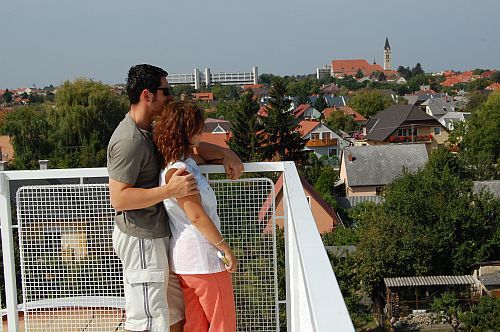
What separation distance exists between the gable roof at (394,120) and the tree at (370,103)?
17488 mm

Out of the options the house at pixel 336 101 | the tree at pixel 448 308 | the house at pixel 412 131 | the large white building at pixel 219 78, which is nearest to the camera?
the tree at pixel 448 308

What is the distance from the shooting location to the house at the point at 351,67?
147250 millimetres

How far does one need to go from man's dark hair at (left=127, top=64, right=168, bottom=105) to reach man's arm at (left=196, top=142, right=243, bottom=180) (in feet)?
1.51

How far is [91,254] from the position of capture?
8.91ft

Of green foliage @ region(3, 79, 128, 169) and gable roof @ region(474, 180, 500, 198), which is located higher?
green foliage @ region(3, 79, 128, 169)

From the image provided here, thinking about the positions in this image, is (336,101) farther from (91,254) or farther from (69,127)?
(91,254)

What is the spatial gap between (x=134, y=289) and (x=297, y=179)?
0.76 m

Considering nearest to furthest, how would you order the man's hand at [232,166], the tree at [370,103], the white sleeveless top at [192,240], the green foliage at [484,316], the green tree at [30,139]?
the white sleeveless top at [192,240] < the man's hand at [232,166] < the green foliage at [484,316] < the green tree at [30,139] < the tree at [370,103]

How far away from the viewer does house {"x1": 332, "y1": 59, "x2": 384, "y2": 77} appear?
483 ft

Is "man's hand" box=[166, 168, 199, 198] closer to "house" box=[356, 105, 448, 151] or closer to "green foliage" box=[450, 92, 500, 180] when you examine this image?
"green foliage" box=[450, 92, 500, 180]

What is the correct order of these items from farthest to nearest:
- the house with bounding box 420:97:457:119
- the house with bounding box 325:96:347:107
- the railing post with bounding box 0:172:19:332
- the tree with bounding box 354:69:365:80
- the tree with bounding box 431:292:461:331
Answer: the tree with bounding box 354:69:365:80 → the house with bounding box 325:96:347:107 → the house with bounding box 420:97:457:119 → the tree with bounding box 431:292:461:331 → the railing post with bounding box 0:172:19:332

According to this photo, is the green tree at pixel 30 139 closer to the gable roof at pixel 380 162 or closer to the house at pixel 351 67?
the gable roof at pixel 380 162

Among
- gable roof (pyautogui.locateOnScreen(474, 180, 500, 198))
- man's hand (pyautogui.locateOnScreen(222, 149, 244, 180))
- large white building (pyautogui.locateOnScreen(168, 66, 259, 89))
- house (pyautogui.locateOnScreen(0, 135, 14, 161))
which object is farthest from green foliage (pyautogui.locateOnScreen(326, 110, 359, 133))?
large white building (pyautogui.locateOnScreen(168, 66, 259, 89))

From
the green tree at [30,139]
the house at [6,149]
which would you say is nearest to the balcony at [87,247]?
the green tree at [30,139]
